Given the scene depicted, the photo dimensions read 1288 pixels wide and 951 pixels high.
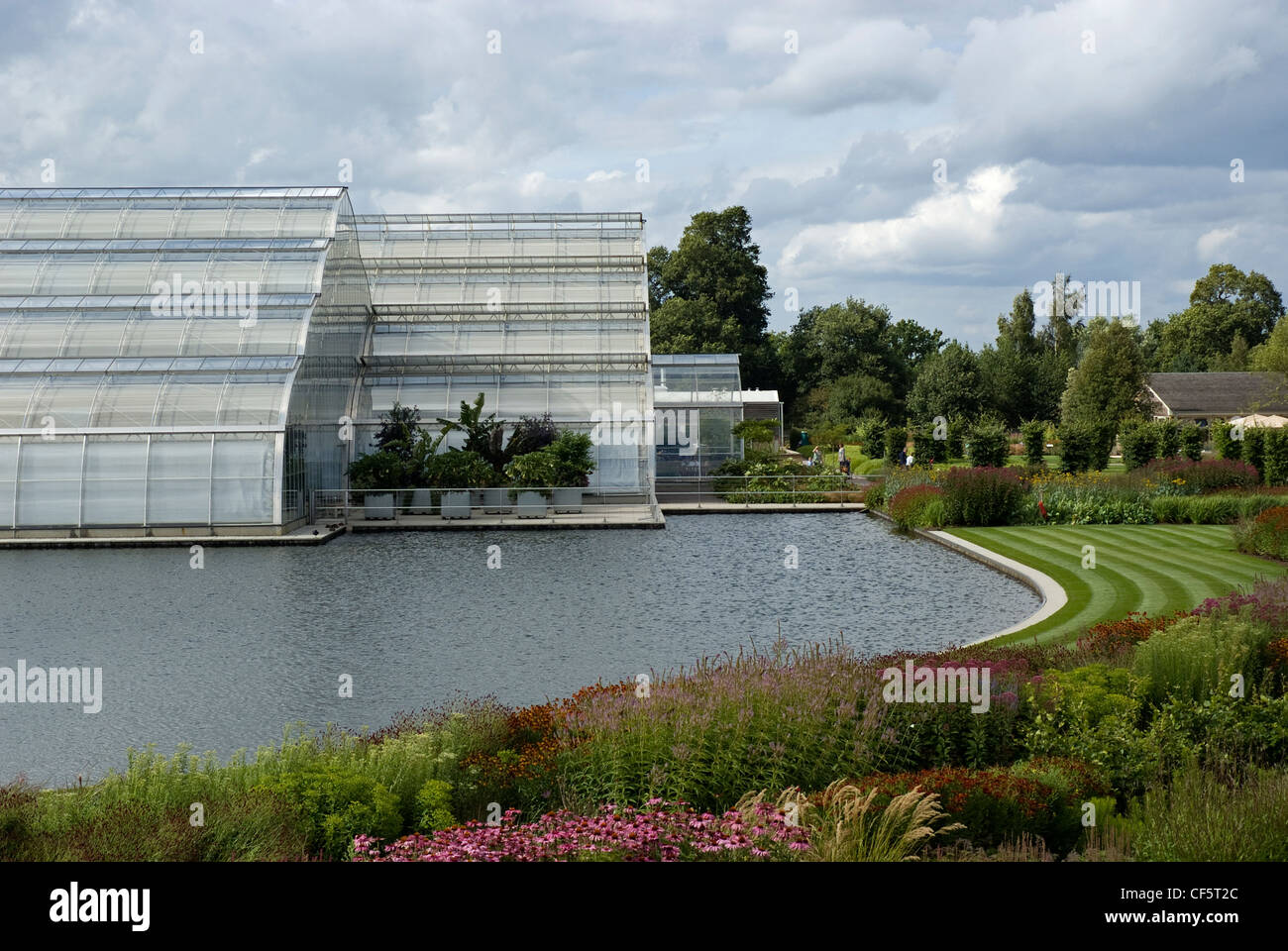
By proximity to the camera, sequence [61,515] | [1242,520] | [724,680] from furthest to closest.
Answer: [61,515], [1242,520], [724,680]

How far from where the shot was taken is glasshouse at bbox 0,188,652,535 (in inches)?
1126

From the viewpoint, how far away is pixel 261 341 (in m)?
32.8

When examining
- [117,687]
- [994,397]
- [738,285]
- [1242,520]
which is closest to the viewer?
[117,687]

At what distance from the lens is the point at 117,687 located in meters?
12.9

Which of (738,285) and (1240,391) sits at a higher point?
(738,285)

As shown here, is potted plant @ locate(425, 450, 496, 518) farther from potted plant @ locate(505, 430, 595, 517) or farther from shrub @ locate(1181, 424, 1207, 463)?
shrub @ locate(1181, 424, 1207, 463)

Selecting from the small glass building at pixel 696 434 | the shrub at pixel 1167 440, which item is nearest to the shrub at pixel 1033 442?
the shrub at pixel 1167 440

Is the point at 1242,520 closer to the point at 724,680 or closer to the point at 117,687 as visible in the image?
the point at 724,680

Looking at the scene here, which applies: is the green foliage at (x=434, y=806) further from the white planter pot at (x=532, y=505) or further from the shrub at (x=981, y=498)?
the white planter pot at (x=532, y=505)

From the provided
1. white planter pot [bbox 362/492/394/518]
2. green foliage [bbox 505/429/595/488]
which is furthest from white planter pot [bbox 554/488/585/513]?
white planter pot [bbox 362/492/394/518]

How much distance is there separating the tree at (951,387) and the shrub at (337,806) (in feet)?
186
